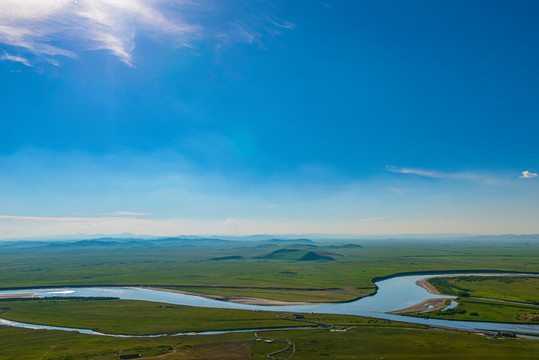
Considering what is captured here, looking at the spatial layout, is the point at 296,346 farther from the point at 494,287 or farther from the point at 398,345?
the point at 494,287

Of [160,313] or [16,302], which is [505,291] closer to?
[160,313]

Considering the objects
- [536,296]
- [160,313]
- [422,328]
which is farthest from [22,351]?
[536,296]

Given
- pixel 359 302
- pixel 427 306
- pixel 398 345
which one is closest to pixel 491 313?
pixel 427 306

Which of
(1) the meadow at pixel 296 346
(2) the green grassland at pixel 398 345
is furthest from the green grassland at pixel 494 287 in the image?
(1) the meadow at pixel 296 346

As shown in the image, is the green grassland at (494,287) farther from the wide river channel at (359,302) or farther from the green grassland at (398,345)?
the green grassland at (398,345)

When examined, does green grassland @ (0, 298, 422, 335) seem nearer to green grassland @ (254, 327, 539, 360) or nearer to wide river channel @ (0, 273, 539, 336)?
wide river channel @ (0, 273, 539, 336)

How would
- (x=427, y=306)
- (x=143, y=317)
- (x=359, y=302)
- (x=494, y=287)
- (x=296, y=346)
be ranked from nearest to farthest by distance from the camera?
1. (x=296, y=346)
2. (x=143, y=317)
3. (x=427, y=306)
4. (x=359, y=302)
5. (x=494, y=287)

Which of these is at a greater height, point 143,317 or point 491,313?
point 491,313
